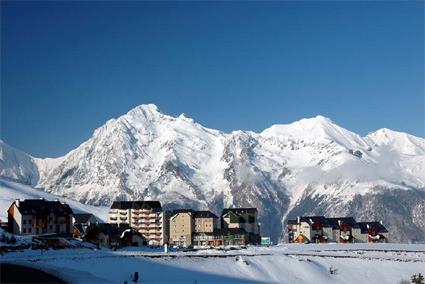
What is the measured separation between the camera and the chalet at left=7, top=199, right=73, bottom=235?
157m

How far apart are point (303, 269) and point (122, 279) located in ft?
117

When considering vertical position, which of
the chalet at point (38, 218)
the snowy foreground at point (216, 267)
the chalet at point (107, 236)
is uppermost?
the chalet at point (38, 218)

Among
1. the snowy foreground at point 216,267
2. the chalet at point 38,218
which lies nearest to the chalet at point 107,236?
the chalet at point 38,218

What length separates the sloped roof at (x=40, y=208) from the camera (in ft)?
523

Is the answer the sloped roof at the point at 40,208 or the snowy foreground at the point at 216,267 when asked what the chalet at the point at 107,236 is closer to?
the sloped roof at the point at 40,208

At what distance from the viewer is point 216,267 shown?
10238 centimetres

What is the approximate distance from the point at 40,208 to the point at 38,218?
3.58 metres

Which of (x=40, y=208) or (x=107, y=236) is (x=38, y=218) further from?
(x=107, y=236)

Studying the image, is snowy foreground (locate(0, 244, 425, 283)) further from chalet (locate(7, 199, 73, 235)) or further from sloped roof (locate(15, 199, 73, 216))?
sloped roof (locate(15, 199, 73, 216))

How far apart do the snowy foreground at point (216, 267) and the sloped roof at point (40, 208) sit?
55440 millimetres

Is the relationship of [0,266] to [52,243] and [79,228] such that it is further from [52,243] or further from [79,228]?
[79,228]

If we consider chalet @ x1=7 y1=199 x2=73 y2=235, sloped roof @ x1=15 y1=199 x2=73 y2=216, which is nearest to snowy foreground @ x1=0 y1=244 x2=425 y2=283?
chalet @ x1=7 y1=199 x2=73 y2=235

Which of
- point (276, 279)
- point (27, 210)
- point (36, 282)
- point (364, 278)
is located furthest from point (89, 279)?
point (27, 210)

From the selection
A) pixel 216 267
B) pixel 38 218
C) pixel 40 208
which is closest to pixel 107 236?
pixel 38 218
